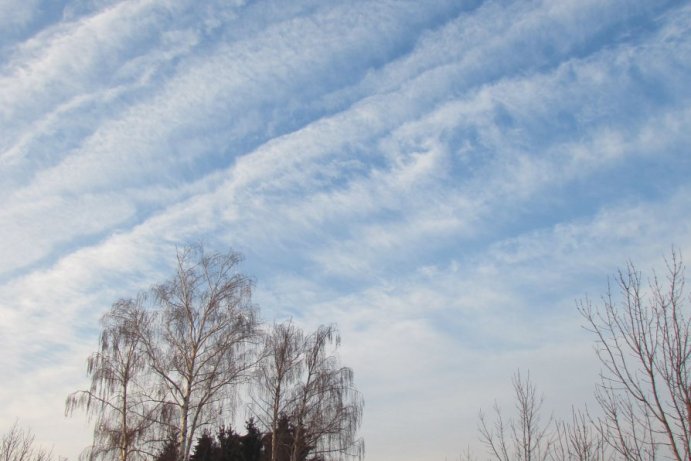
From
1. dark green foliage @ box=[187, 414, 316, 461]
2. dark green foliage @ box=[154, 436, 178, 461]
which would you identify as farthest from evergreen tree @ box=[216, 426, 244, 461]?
dark green foliage @ box=[154, 436, 178, 461]

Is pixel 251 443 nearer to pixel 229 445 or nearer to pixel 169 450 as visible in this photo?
pixel 229 445

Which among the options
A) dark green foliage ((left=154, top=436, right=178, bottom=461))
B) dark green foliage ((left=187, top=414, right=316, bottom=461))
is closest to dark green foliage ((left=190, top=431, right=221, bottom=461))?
dark green foliage ((left=187, top=414, right=316, bottom=461))

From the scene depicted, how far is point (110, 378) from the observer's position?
23672 mm

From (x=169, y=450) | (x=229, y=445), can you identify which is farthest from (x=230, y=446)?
(x=169, y=450)

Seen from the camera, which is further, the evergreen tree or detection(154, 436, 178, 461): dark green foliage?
the evergreen tree

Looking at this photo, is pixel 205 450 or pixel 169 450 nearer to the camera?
pixel 169 450

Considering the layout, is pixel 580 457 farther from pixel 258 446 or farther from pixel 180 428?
pixel 258 446

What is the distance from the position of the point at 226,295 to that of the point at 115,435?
657 centimetres

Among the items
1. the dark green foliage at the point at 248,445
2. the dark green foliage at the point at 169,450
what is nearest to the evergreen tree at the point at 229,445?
the dark green foliage at the point at 248,445

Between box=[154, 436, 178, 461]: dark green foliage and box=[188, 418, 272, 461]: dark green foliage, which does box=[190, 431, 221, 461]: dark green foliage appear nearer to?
box=[188, 418, 272, 461]: dark green foliage

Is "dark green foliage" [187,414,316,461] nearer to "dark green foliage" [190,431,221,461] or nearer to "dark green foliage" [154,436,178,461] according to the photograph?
"dark green foliage" [190,431,221,461]

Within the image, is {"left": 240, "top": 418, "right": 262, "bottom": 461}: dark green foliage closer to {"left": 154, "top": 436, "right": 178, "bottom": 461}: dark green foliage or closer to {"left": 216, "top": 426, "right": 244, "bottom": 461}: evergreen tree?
{"left": 216, "top": 426, "right": 244, "bottom": 461}: evergreen tree

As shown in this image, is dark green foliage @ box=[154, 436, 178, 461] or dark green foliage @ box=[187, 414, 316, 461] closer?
dark green foliage @ box=[154, 436, 178, 461]

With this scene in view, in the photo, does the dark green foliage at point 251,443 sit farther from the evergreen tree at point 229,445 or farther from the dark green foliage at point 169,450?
the dark green foliage at point 169,450
